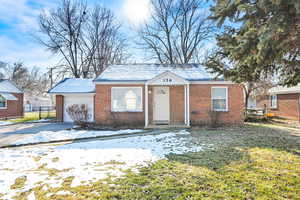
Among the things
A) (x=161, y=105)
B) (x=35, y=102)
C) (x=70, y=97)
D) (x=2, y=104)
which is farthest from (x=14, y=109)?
(x=35, y=102)

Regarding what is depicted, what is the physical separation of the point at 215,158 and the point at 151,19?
21.6 m

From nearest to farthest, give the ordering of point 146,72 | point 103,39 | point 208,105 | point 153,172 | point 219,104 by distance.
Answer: point 153,172
point 208,105
point 219,104
point 146,72
point 103,39

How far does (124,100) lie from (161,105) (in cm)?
259

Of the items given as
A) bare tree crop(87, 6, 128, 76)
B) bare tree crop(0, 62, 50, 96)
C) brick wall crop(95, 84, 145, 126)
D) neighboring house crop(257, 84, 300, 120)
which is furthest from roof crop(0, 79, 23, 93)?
neighboring house crop(257, 84, 300, 120)

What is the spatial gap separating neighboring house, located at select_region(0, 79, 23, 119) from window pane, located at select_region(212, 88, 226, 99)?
20.4 meters

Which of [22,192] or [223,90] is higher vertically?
[223,90]

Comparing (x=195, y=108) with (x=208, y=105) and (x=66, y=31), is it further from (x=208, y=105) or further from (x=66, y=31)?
(x=66, y=31)

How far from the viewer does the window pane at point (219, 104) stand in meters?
11.0

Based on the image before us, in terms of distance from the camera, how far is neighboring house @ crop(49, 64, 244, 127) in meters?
10.9

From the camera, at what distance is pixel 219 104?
36.3 feet

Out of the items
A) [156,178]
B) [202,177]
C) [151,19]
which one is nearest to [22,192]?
[156,178]

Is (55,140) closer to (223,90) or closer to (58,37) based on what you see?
(223,90)

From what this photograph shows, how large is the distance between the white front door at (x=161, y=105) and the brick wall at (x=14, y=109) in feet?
54.7

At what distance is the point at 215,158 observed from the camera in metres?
4.91
